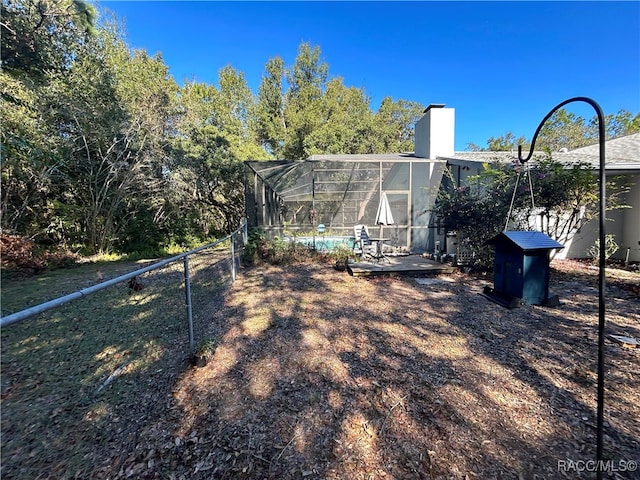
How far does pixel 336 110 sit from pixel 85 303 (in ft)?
62.3

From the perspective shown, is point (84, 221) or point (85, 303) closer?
point (85, 303)

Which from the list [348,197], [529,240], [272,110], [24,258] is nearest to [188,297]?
[529,240]

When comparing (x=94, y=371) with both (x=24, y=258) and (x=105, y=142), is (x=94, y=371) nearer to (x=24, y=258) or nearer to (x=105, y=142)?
(x=24, y=258)

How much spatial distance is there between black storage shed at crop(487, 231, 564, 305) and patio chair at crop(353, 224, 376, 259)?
3.90m

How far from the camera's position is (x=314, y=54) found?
67.1 ft

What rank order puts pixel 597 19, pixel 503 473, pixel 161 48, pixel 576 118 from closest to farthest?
pixel 503 473, pixel 597 19, pixel 161 48, pixel 576 118

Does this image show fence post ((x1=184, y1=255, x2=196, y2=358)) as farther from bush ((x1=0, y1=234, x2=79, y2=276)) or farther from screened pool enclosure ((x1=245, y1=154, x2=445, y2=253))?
bush ((x1=0, y1=234, x2=79, y2=276))

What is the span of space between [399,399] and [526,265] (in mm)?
3423

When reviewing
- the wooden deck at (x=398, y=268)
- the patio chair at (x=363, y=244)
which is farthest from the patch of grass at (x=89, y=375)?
the patio chair at (x=363, y=244)

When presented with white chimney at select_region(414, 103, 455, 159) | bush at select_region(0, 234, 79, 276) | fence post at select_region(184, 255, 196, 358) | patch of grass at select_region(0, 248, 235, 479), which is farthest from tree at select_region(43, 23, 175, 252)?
white chimney at select_region(414, 103, 455, 159)

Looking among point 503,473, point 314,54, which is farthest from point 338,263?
point 314,54

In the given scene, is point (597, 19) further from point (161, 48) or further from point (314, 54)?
point (314, 54)

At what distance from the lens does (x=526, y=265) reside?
4.32 m

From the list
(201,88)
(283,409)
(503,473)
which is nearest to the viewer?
(503,473)
